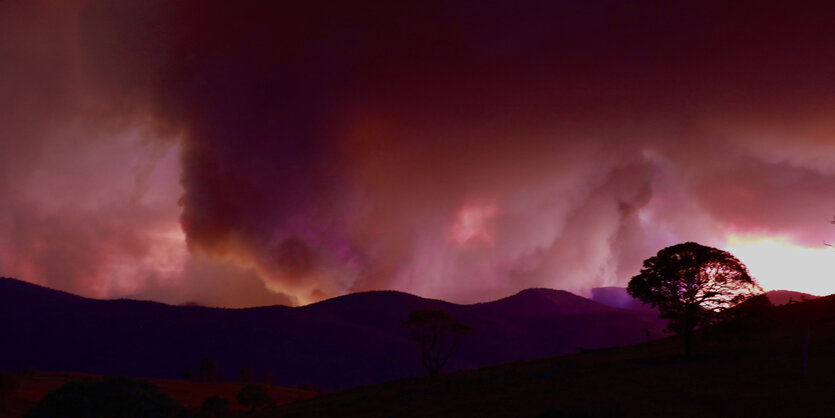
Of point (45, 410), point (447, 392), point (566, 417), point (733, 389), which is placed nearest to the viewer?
point (566, 417)

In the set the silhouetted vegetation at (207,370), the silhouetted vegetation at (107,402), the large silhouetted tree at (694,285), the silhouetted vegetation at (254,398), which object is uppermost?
the large silhouetted tree at (694,285)

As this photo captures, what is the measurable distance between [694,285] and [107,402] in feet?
184

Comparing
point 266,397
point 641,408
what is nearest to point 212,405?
point 266,397

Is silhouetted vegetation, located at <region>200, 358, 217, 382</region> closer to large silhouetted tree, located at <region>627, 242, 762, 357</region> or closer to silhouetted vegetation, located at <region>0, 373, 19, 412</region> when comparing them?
silhouetted vegetation, located at <region>0, 373, 19, 412</region>

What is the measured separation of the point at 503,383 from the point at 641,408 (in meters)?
25.9

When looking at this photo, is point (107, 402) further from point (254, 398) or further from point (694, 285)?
point (254, 398)

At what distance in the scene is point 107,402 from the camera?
4316 centimetres

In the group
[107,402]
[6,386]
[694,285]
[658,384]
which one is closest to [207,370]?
[6,386]

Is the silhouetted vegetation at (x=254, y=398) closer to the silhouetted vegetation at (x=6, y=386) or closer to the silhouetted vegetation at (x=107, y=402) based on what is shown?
the silhouetted vegetation at (x=6, y=386)

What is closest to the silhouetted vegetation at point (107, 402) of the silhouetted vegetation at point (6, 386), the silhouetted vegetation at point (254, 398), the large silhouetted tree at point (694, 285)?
the large silhouetted tree at point (694, 285)

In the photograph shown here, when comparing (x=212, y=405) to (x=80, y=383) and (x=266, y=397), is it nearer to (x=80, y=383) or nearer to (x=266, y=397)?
(x=266, y=397)

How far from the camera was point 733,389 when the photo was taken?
1881 inches

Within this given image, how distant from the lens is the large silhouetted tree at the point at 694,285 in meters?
64.4

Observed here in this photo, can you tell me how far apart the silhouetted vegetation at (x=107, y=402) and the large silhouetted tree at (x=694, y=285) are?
49.0 metres
